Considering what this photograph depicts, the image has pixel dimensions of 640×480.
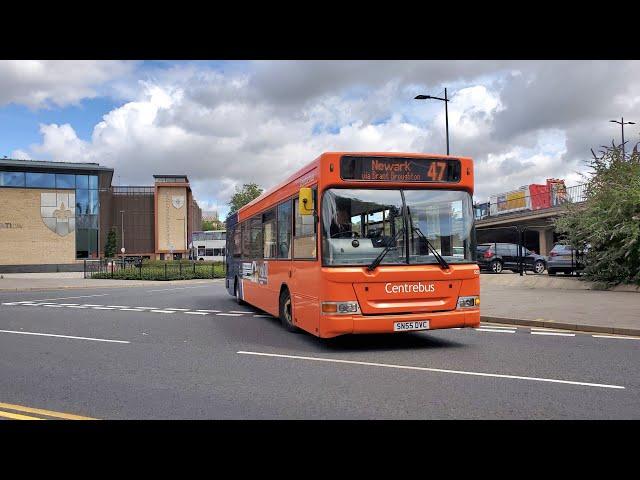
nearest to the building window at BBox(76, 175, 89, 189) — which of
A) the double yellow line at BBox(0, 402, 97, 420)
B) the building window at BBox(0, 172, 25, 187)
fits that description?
the building window at BBox(0, 172, 25, 187)

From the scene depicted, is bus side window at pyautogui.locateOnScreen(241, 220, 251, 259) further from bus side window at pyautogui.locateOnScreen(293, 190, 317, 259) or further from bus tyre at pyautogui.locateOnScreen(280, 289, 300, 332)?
bus side window at pyautogui.locateOnScreen(293, 190, 317, 259)

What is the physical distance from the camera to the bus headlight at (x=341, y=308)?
852 centimetres

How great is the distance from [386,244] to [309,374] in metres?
2.55

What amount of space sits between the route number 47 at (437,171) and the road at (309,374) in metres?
2.77

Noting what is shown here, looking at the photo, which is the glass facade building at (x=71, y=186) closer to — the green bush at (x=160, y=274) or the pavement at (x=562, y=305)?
the green bush at (x=160, y=274)

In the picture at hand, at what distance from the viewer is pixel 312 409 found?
5.48 m

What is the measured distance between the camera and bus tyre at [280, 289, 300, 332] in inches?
430

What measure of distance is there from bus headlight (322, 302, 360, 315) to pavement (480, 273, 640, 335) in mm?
5218

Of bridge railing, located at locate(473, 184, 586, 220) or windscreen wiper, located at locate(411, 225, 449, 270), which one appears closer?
windscreen wiper, located at locate(411, 225, 449, 270)

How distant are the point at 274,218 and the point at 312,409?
22.4ft

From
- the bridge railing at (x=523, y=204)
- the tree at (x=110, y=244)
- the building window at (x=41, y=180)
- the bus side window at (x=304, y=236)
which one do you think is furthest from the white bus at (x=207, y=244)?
the bus side window at (x=304, y=236)

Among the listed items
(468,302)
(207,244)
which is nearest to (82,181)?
(207,244)

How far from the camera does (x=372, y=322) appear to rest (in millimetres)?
8594
